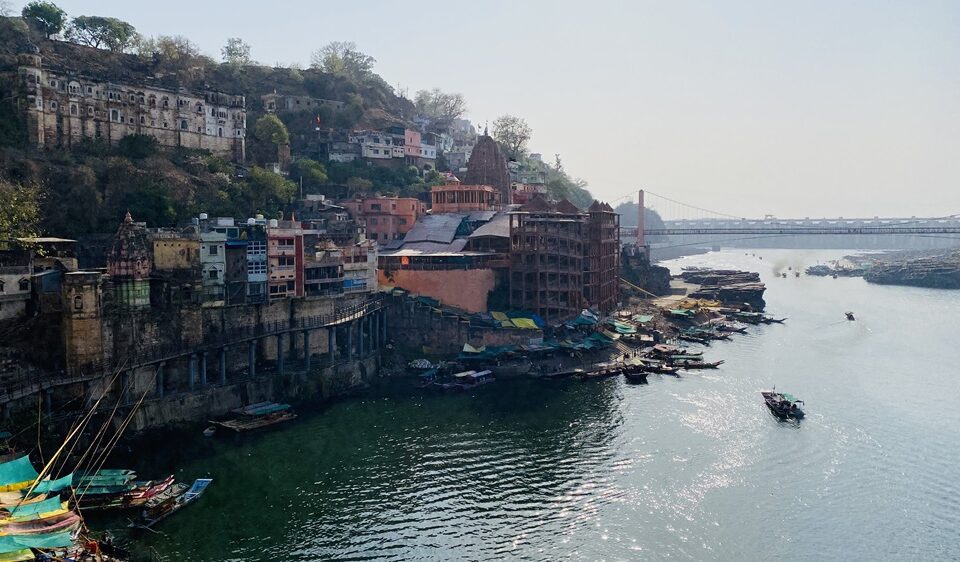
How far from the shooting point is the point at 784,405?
5175 centimetres

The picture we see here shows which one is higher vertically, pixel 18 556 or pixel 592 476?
pixel 18 556

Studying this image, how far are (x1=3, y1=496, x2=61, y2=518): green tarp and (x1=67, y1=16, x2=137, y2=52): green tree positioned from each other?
2913 inches

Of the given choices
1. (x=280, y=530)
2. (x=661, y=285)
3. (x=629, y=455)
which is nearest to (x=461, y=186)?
(x=661, y=285)

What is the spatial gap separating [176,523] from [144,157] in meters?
45.7

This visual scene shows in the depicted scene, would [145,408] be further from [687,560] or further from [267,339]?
[687,560]

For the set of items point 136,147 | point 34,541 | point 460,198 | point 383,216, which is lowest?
point 34,541

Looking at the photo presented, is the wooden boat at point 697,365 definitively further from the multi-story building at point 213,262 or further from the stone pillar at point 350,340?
the multi-story building at point 213,262

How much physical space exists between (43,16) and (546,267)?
63.4 metres

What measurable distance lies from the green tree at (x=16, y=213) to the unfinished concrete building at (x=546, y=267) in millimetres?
40941

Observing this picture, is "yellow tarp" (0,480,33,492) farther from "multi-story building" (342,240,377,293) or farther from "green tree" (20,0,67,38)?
"green tree" (20,0,67,38)

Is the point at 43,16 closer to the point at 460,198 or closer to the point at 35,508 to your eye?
the point at 460,198

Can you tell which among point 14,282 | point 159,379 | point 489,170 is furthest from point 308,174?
point 14,282

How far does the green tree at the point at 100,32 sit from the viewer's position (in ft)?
284

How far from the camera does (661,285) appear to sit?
111 metres
